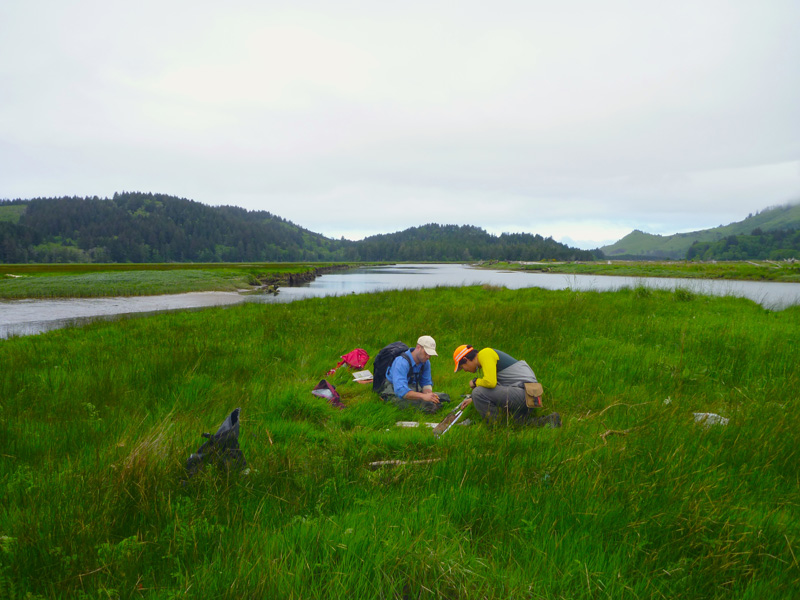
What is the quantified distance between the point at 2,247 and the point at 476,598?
576ft

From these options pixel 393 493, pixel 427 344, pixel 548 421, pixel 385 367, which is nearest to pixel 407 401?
pixel 385 367

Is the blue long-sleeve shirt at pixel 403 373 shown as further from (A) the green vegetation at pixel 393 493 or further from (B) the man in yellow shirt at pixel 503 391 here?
(B) the man in yellow shirt at pixel 503 391

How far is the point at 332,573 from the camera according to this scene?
83.5 inches

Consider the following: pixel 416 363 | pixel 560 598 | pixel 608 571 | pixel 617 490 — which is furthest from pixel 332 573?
pixel 416 363

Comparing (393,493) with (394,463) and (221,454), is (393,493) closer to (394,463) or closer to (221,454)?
(394,463)

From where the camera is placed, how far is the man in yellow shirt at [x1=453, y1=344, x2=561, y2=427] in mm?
5000

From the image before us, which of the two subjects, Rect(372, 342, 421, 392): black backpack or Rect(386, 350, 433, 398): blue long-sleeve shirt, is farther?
Rect(372, 342, 421, 392): black backpack

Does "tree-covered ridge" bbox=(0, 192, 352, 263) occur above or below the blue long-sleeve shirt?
above

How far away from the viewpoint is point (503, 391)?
202 inches

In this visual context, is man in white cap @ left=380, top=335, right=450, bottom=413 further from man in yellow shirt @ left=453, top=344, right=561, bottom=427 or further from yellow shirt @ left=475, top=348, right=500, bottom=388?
yellow shirt @ left=475, top=348, right=500, bottom=388

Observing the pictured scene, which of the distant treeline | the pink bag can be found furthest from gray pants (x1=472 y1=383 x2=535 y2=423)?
the distant treeline

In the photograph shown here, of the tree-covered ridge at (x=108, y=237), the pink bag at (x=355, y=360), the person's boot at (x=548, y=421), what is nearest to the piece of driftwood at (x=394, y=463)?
the person's boot at (x=548, y=421)

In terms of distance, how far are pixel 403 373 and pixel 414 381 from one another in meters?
0.37

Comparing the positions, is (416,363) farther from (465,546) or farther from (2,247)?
(2,247)
